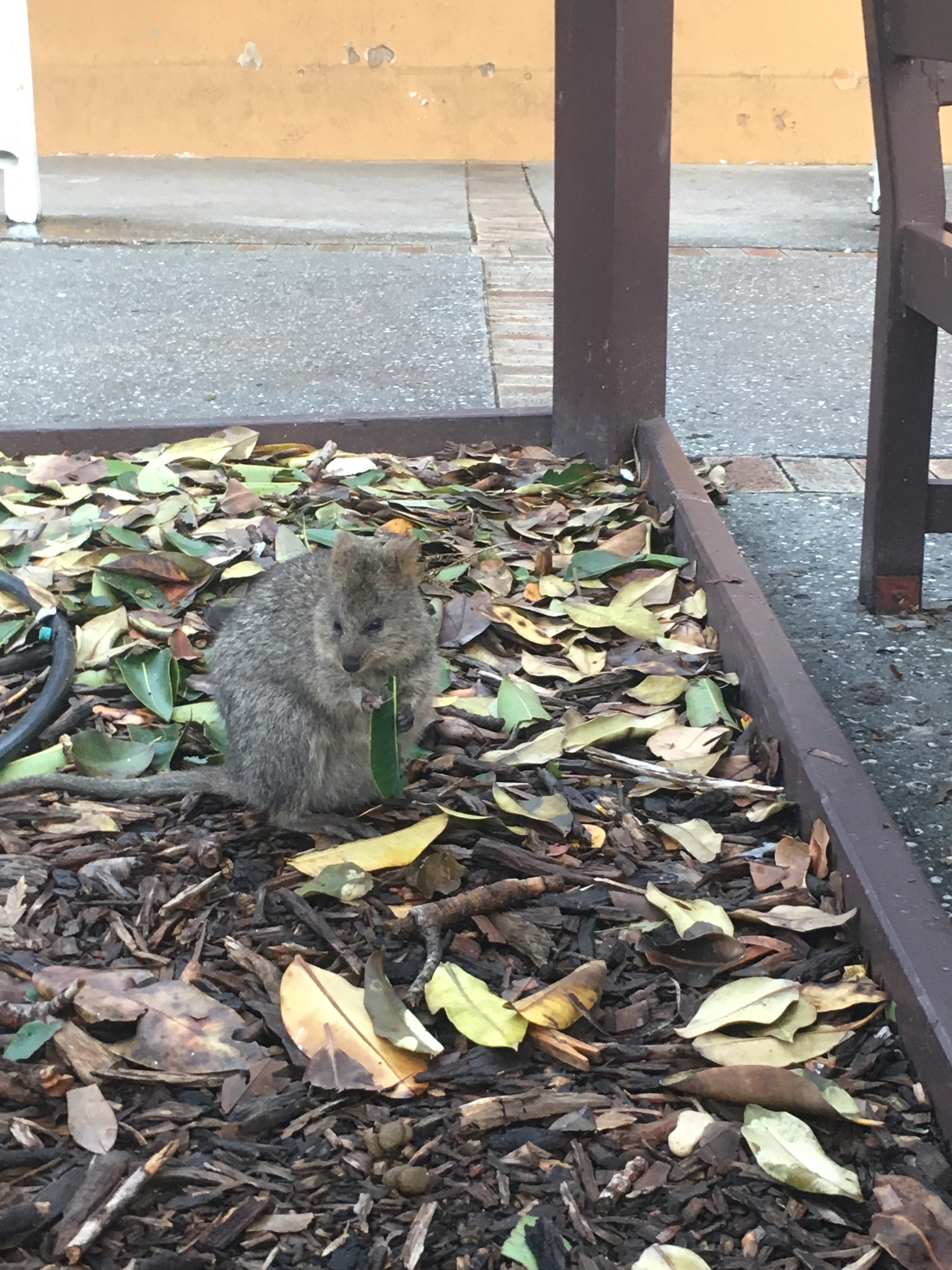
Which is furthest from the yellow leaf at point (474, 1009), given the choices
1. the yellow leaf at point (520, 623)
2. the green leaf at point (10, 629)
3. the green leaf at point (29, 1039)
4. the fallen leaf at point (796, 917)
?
the green leaf at point (10, 629)

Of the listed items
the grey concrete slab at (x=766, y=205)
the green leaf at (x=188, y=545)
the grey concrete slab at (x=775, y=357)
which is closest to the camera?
the green leaf at (x=188, y=545)

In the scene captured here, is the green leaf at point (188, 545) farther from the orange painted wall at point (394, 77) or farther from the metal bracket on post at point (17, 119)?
Answer: the orange painted wall at point (394, 77)

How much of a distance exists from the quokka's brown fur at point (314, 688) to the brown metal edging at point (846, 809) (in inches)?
31.0

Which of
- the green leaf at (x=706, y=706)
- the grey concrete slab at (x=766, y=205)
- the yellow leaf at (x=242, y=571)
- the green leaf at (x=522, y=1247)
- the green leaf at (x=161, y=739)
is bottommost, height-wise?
the green leaf at (x=522, y=1247)

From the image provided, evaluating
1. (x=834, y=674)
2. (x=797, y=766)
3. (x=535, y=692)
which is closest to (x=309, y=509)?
(x=535, y=692)

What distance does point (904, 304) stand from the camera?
12.1 ft

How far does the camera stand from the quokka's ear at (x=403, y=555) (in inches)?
126

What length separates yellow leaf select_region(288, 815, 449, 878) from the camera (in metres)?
2.79

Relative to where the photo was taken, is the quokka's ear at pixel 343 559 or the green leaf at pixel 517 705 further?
the green leaf at pixel 517 705

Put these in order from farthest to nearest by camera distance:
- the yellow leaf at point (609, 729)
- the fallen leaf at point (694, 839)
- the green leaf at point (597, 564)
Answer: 1. the green leaf at point (597, 564)
2. the yellow leaf at point (609, 729)
3. the fallen leaf at point (694, 839)

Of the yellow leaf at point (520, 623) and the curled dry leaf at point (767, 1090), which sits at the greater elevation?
the yellow leaf at point (520, 623)

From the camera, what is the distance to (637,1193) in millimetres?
2020

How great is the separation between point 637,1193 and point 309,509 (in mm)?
2879

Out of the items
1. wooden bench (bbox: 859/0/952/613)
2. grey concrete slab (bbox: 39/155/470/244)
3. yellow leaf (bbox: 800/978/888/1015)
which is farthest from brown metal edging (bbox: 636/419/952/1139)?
grey concrete slab (bbox: 39/155/470/244)
